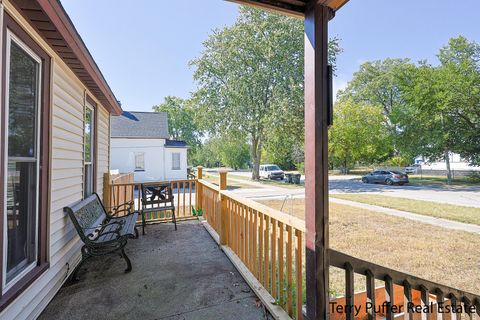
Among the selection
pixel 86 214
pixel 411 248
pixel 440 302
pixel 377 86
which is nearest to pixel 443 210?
pixel 411 248

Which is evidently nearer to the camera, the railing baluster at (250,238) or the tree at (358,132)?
the railing baluster at (250,238)

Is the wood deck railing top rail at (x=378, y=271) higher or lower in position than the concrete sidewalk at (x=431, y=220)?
higher

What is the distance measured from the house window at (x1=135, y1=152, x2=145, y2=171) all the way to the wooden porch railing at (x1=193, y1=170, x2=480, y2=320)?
1330 cm

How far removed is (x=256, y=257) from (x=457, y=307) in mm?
1789

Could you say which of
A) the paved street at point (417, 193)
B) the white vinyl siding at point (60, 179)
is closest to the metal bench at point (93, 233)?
the white vinyl siding at point (60, 179)

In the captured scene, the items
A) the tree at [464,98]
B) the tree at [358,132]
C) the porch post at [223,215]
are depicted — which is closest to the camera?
the porch post at [223,215]

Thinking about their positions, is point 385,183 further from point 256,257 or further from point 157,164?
point 256,257

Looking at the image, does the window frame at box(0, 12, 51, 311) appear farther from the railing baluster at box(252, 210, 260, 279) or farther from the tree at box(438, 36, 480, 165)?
the tree at box(438, 36, 480, 165)

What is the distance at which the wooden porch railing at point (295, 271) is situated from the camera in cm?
162

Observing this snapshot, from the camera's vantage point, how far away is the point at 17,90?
1.87m

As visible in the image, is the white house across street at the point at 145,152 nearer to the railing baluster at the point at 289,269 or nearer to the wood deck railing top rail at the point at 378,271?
the railing baluster at the point at 289,269

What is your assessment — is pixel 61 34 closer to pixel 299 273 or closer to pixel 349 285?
pixel 299 273

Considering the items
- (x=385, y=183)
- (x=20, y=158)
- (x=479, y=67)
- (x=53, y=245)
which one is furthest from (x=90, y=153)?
(x=479, y=67)

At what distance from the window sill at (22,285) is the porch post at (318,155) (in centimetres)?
205
